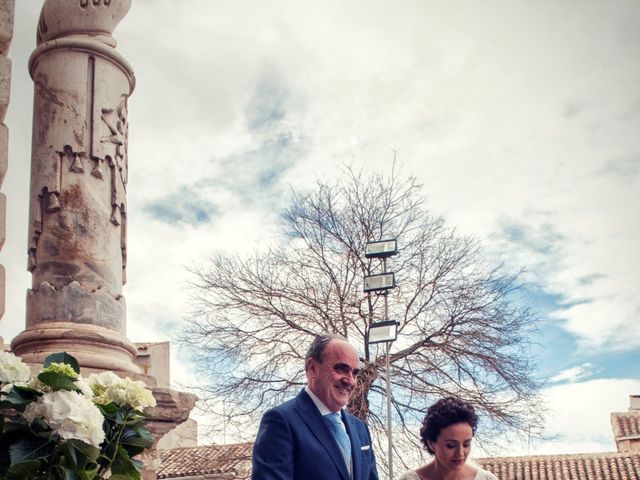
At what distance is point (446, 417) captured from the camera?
4332 mm

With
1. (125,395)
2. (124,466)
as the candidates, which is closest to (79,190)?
(125,395)

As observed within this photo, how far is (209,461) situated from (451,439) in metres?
16.1

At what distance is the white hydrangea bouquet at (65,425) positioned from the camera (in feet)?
9.85

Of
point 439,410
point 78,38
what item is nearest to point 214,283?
point 78,38

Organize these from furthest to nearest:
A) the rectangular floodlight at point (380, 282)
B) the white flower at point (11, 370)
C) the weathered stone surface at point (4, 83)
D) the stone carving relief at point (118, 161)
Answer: the rectangular floodlight at point (380, 282)
the stone carving relief at point (118, 161)
the weathered stone surface at point (4, 83)
the white flower at point (11, 370)

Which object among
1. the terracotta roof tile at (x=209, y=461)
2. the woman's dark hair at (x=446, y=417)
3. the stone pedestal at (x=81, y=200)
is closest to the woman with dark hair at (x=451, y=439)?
the woman's dark hair at (x=446, y=417)

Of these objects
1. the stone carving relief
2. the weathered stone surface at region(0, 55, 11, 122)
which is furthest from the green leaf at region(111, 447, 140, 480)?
the stone carving relief

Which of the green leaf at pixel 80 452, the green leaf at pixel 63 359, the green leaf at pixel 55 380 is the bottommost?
the green leaf at pixel 80 452

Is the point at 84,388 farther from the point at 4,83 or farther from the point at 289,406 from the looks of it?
the point at 4,83

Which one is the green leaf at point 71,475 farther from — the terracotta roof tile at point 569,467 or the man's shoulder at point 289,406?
the terracotta roof tile at point 569,467

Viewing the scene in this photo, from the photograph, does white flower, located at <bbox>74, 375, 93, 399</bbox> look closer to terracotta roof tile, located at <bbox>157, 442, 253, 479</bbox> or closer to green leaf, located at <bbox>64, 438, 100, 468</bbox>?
green leaf, located at <bbox>64, 438, 100, 468</bbox>

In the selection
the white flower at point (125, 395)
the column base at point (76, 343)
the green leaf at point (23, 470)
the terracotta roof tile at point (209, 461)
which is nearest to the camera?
the green leaf at point (23, 470)

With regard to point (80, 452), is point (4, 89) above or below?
above

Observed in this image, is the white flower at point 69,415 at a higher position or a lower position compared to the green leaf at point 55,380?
lower
